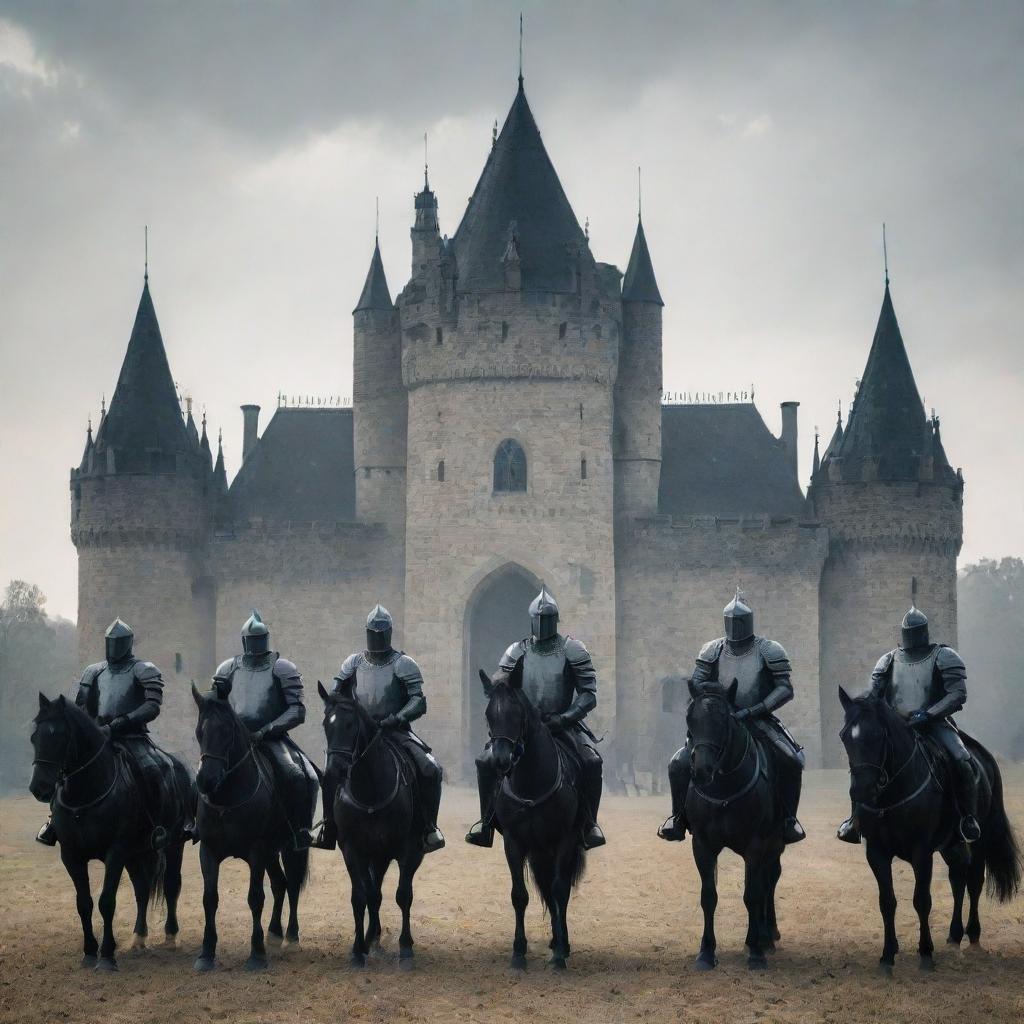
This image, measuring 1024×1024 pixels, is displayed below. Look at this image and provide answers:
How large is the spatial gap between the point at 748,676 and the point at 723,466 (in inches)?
1262

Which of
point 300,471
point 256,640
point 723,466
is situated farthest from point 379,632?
point 723,466

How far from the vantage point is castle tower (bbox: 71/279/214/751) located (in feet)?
136

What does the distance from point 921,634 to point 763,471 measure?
32.1m

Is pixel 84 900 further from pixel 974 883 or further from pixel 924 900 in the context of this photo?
pixel 974 883

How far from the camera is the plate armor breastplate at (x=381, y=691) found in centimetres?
1482

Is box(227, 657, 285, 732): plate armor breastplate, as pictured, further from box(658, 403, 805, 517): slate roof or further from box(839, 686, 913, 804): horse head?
box(658, 403, 805, 517): slate roof

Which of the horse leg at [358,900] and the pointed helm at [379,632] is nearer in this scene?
the horse leg at [358,900]

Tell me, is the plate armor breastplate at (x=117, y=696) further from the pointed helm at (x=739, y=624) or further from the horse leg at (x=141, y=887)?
the pointed helm at (x=739, y=624)

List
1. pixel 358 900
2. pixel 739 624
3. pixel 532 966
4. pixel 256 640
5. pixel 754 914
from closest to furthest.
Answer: pixel 754 914
pixel 358 900
pixel 532 966
pixel 739 624
pixel 256 640

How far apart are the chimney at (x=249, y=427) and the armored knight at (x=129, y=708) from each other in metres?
34.1

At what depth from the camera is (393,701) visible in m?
14.8

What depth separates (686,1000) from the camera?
12.6 m

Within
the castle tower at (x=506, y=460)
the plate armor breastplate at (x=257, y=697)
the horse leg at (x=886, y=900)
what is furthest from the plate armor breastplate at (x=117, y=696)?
the castle tower at (x=506, y=460)

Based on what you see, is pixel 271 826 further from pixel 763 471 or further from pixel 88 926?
pixel 763 471
